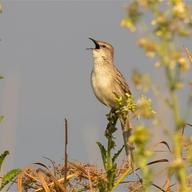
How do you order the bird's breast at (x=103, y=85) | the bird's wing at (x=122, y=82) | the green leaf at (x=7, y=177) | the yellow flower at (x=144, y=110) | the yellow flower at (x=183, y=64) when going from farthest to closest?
the bird's wing at (x=122, y=82)
the bird's breast at (x=103, y=85)
the green leaf at (x=7, y=177)
the yellow flower at (x=144, y=110)
the yellow flower at (x=183, y=64)

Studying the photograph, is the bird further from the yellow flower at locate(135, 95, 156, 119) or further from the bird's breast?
the yellow flower at locate(135, 95, 156, 119)

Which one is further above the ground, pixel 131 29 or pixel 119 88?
pixel 119 88

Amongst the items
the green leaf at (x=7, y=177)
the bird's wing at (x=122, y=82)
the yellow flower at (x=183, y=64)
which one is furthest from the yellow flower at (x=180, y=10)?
the bird's wing at (x=122, y=82)

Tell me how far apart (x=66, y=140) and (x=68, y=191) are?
0.43 meters

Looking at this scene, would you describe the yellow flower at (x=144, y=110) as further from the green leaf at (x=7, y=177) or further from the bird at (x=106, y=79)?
the bird at (x=106, y=79)

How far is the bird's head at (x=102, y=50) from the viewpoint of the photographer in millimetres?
8750

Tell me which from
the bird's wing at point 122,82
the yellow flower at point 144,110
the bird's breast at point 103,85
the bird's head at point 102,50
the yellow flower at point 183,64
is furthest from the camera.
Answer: the bird's head at point 102,50

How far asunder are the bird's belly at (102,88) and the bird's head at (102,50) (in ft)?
1.70

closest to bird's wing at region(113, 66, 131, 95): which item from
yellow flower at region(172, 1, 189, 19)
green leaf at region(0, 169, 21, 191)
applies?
green leaf at region(0, 169, 21, 191)

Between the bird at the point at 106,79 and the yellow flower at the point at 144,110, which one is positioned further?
the bird at the point at 106,79

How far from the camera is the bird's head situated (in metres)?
8.75

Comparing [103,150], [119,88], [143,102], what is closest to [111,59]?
[119,88]

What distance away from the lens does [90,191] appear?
3607 mm

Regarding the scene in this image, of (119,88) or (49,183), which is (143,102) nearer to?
(49,183)
